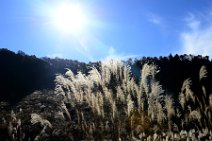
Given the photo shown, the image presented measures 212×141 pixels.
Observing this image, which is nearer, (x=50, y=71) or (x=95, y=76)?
(x=95, y=76)

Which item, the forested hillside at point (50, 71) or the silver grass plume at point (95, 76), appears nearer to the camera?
the silver grass plume at point (95, 76)

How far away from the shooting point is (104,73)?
371 inches

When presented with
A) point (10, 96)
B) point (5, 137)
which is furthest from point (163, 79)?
point (5, 137)

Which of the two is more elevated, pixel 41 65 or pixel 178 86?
pixel 41 65

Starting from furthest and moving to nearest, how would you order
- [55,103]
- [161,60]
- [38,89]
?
[161,60] → [38,89] → [55,103]

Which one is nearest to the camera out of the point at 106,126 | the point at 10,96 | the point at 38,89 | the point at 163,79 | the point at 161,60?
the point at 106,126

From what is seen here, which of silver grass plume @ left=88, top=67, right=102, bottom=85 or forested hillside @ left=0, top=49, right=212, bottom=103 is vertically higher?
forested hillside @ left=0, top=49, right=212, bottom=103

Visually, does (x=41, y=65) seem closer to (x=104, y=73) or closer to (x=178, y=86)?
(x=178, y=86)

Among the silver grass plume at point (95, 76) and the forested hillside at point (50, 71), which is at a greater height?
the forested hillside at point (50, 71)

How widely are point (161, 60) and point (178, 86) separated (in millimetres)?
6115

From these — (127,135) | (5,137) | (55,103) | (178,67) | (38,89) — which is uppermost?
(178,67)

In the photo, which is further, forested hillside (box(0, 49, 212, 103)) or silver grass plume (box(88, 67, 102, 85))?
forested hillside (box(0, 49, 212, 103))

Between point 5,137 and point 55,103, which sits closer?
point 5,137

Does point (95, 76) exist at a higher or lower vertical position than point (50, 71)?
lower
